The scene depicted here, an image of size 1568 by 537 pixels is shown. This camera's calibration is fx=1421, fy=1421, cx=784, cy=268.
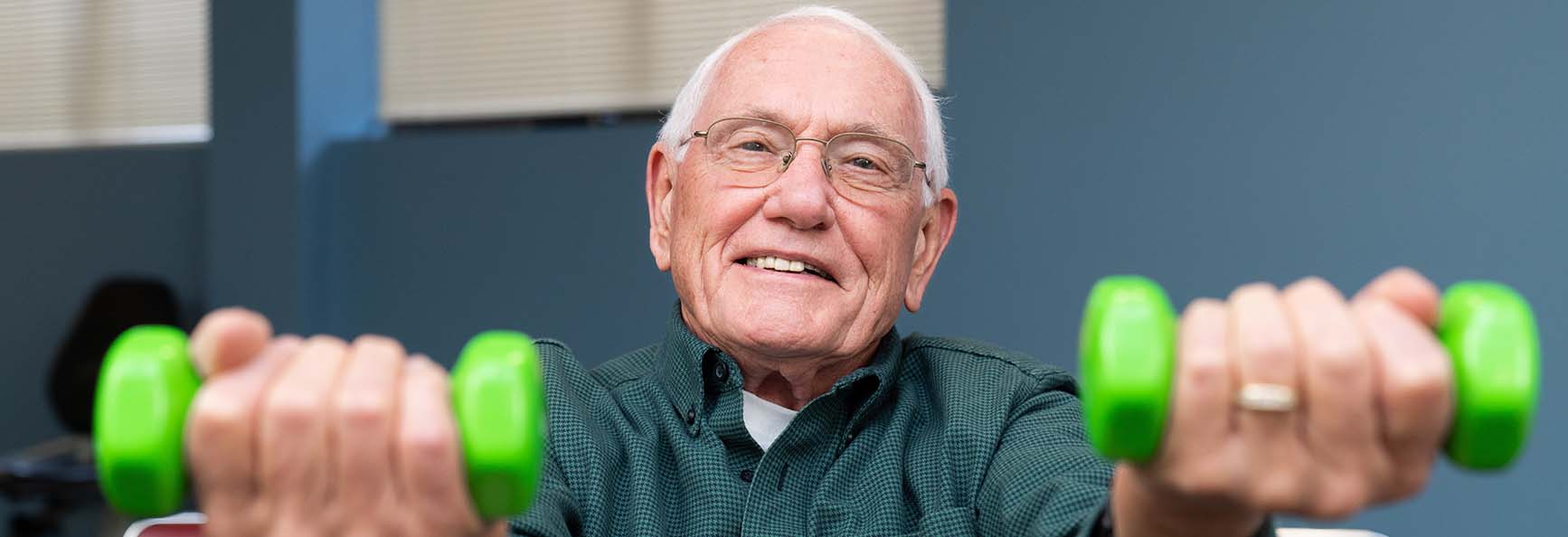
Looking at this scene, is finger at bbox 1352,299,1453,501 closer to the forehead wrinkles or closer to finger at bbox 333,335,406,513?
finger at bbox 333,335,406,513

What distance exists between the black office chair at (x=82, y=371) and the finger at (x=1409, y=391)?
3752mm

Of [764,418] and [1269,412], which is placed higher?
[1269,412]

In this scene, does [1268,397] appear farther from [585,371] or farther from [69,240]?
[69,240]

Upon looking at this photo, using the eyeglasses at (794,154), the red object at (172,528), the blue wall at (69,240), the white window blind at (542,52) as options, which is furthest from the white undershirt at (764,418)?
the blue wall at (69,240)

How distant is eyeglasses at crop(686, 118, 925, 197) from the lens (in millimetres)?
1540

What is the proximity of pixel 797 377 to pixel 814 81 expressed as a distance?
32 cm

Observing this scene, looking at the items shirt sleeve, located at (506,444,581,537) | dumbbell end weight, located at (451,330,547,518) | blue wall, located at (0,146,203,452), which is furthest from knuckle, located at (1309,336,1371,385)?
blue wall, located at (0,146,203,452)

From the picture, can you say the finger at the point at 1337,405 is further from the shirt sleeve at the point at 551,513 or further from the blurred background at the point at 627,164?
the blurred background at the point at 627,164

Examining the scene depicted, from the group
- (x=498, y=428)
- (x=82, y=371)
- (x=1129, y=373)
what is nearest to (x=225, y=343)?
(x=498, y=428)

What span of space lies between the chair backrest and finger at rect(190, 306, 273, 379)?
351cm

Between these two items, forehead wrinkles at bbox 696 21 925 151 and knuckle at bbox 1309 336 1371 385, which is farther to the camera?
forehead wrinkles at bbox 696 21 925 151

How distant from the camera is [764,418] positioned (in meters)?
A: 1.56

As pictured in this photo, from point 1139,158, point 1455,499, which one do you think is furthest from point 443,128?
point 1455,499

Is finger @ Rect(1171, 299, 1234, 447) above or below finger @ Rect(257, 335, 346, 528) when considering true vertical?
above
